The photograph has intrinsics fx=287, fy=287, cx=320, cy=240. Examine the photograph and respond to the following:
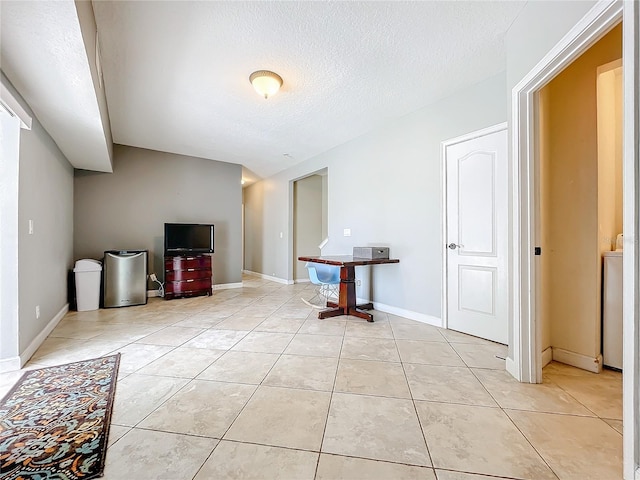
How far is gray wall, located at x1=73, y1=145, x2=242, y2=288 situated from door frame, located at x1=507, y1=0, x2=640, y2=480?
5.11 meters

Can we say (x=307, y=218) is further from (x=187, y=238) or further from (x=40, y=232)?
(x=40, y=232)

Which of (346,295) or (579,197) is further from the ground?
(579,197)

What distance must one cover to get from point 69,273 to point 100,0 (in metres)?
3.82

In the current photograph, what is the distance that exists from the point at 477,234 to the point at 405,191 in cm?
103

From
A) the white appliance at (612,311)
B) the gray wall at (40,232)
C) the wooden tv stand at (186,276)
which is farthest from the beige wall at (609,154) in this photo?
the wooden tv stand at (186,276)

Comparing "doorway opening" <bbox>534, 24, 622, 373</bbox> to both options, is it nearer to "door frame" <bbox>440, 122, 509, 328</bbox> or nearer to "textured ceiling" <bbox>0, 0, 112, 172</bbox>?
"door frame" <bbox>440, 122, 509, 328</bbox>

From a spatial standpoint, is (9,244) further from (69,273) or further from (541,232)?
(541,232)


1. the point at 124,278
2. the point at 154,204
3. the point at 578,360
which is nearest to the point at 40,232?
the point at 124,278

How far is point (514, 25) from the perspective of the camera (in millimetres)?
2070

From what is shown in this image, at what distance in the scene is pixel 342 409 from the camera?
1628 millimetres

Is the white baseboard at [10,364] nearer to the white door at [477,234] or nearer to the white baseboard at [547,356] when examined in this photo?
the white door at [477,234]

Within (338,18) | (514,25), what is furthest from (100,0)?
(514,25)

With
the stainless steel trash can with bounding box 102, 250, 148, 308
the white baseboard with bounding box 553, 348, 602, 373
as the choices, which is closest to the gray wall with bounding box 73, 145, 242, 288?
the stainless steel trash can with bounding box 102, 250, 148, 308

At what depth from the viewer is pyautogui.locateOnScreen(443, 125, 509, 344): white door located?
2701 millimetres
